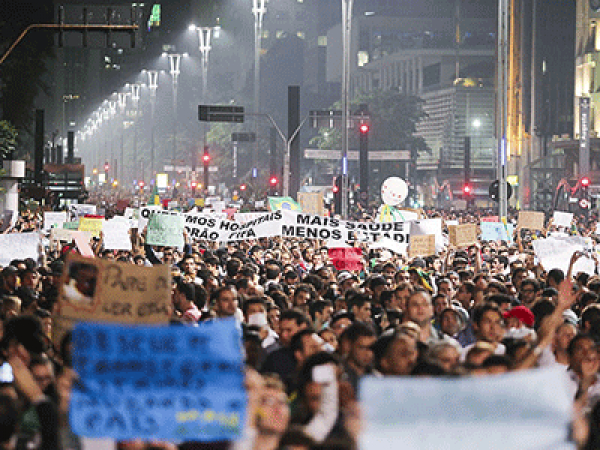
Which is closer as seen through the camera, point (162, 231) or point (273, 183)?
point (162, 231)

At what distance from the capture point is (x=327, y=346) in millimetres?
9117

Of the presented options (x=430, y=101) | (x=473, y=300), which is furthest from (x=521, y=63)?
(x=473, y=300)

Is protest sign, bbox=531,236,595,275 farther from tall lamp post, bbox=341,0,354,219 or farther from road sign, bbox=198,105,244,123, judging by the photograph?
road sign, bbox=198,105,244,123

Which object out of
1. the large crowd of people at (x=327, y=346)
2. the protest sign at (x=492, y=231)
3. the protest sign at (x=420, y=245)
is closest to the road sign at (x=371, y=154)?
the protest sign at (x=492, y=231)

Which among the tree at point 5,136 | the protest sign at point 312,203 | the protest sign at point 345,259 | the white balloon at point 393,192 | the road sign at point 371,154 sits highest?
the tree at point 5,136

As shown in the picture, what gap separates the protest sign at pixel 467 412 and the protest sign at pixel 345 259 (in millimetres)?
15462

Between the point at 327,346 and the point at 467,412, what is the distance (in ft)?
13.6

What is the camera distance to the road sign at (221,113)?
49.9 m

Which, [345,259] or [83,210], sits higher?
[83,210]

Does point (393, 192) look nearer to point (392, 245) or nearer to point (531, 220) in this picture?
point (531, 220)

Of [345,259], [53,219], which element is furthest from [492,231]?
[53,219]

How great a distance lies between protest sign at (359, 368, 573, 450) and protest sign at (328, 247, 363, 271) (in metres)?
15.5

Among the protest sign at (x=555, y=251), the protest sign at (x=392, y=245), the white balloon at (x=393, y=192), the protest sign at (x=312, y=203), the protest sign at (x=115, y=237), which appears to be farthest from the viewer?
the protest sign at (x=312, y=203)

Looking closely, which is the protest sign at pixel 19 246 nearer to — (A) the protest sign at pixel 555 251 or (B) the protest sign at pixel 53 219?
(A) the protest sign at pixel 555 251
